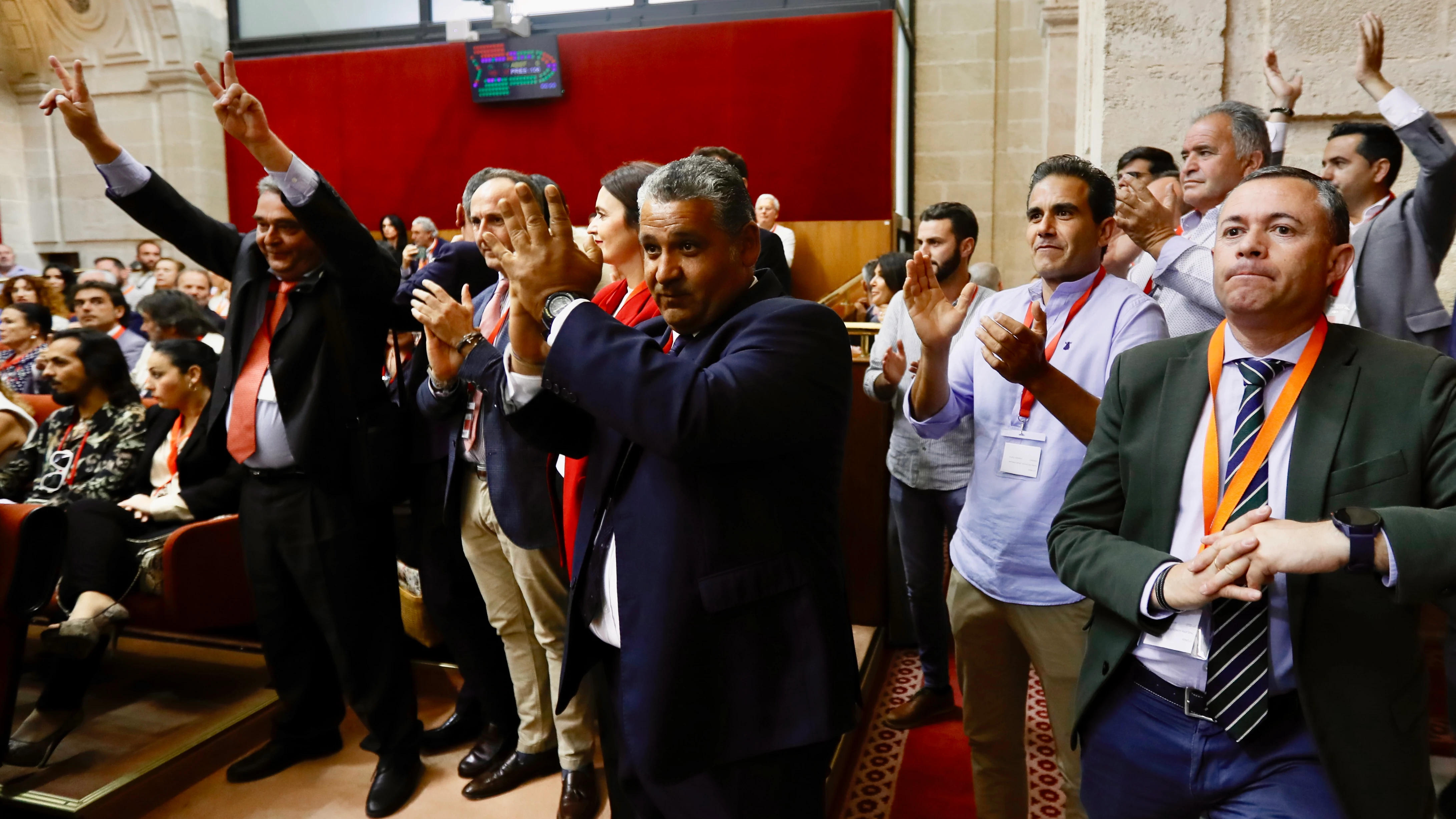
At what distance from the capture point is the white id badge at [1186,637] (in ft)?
3.87

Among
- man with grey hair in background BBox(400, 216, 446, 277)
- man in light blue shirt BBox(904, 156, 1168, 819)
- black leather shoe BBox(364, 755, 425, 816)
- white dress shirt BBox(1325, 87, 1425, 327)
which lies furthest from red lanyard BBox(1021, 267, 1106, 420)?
man with grey hair in background BBox(400, 216, 446, 277)

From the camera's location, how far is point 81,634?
2.64m

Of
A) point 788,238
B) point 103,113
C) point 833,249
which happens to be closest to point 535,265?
point 788,238

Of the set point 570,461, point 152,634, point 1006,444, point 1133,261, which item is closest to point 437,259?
point 570,461

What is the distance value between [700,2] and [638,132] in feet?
4.48

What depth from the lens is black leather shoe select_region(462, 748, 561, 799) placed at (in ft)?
8.26

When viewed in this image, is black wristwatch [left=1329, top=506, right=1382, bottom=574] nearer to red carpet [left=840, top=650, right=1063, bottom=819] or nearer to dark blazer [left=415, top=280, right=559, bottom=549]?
red carpet [left=840, top=650, right=1063, bottom=819]

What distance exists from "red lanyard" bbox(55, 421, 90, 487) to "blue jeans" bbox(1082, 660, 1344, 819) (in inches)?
129

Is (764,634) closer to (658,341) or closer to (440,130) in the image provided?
(658,341)

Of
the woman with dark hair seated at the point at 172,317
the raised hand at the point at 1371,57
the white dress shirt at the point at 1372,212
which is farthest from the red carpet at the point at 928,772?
the woman with dark hair seated at the point at 172,317

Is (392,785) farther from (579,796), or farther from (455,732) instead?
(579,796)

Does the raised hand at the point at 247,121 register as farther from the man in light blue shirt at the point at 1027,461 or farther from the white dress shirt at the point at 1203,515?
the white dress shirt at the point at 1203,515

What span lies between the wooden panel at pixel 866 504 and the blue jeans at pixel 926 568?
29cm

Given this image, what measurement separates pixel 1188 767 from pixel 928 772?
1509 millimetres
